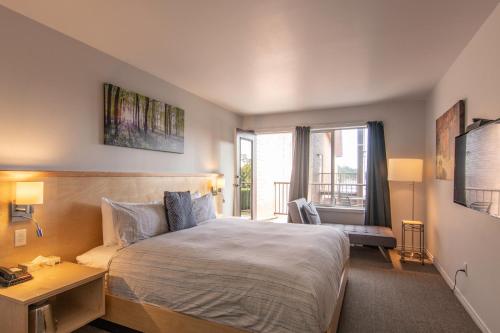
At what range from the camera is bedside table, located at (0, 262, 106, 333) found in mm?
1694

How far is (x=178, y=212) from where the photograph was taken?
3.05 m

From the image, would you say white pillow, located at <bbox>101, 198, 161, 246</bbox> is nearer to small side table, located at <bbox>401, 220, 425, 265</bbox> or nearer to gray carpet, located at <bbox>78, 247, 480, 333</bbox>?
gray carpet, located at <bbox>78, 247, 480, 333</bbox>

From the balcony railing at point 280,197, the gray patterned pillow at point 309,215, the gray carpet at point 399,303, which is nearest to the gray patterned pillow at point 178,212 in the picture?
the gray carpet at point 399,303

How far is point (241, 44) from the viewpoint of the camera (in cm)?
271

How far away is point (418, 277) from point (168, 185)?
11.2 feet

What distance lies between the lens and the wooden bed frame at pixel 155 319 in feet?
6.17

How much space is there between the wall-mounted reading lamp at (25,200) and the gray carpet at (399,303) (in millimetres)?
1069

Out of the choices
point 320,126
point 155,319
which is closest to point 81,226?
point 155,319

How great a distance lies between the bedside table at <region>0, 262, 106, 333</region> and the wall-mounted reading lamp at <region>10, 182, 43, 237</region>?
0.44 meters

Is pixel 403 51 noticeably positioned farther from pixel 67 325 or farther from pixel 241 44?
pixel 67 325

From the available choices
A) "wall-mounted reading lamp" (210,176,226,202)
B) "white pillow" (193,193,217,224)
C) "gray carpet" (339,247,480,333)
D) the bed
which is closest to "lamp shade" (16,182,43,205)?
the bed

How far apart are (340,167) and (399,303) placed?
148 inches

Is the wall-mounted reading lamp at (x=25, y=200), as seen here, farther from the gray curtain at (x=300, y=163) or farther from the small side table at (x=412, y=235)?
the small side table at (x=412, y=235)

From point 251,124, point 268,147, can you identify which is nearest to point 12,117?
point 251,124
